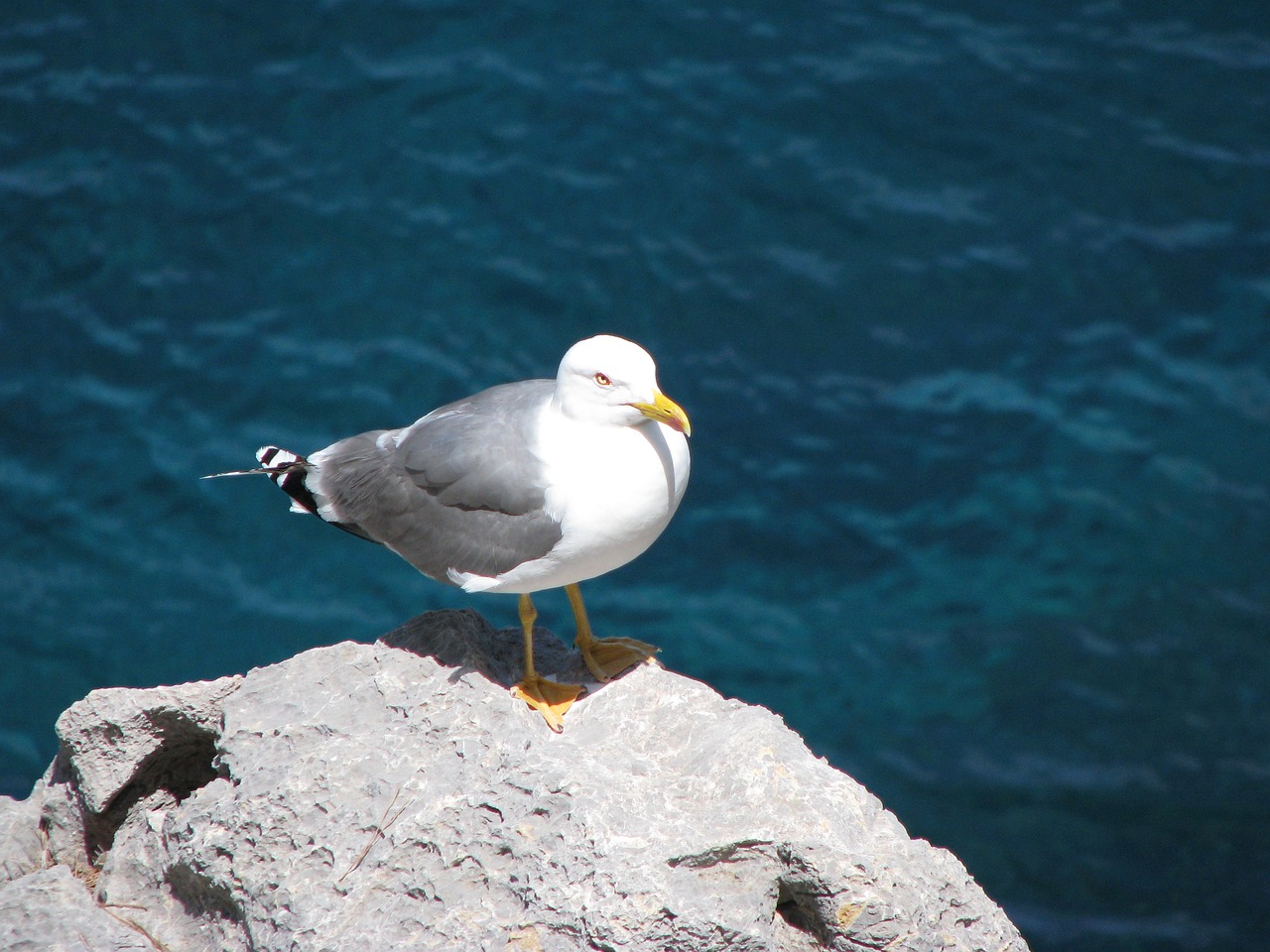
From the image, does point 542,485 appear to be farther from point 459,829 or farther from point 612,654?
point 459,829

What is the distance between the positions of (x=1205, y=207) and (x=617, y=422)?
303 inches

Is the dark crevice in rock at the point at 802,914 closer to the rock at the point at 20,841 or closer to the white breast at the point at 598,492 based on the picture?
the white breast at the point at 598,492

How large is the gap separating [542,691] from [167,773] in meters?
1.49

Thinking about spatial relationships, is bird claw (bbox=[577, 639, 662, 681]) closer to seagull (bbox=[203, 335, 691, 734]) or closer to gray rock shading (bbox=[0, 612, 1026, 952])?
seagull (bbox=[203, 335, 691, 734])

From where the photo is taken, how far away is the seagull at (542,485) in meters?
4.95

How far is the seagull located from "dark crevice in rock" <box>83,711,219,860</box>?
1.06 m

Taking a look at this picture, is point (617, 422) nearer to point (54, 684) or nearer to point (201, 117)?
point (54, 684)

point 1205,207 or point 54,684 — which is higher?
point 1205,207

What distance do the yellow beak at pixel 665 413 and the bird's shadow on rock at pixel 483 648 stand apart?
3.59 ft

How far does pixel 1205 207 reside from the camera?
35.3 feet

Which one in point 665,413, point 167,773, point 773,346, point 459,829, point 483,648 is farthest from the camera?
point 773,346

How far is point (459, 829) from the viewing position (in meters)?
4.24

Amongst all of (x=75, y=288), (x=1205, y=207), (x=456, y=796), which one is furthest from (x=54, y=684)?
(x=1205, y=207)

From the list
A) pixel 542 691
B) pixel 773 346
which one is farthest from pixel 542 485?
pixel 773 346
